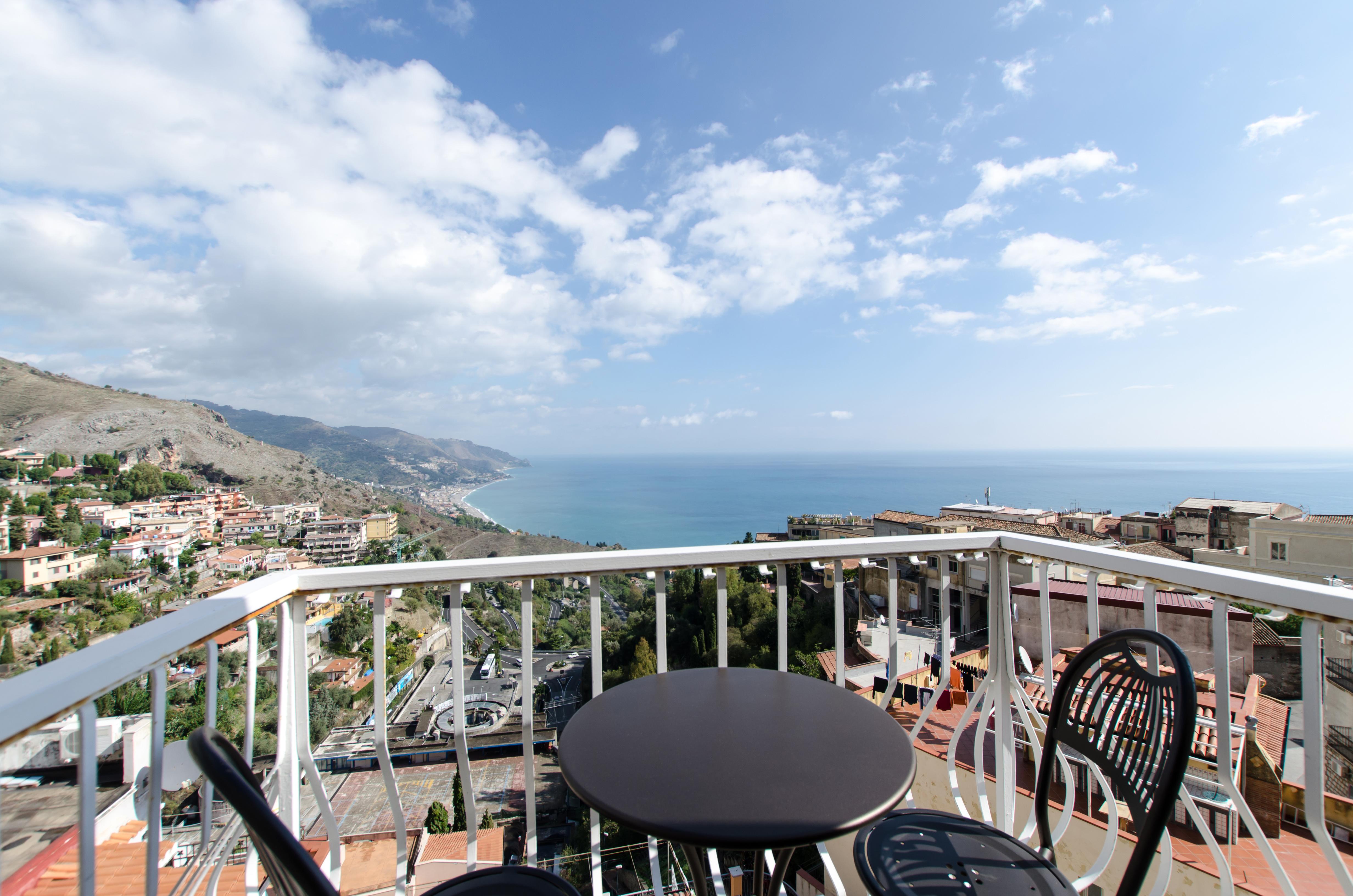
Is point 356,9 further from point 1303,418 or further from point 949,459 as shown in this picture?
point 949,459

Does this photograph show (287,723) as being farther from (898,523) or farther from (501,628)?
(501,628)

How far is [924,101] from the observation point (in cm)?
927

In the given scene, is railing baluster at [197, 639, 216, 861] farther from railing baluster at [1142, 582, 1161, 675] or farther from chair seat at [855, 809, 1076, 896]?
railing baluster at [1142, 582, 1161, 675]

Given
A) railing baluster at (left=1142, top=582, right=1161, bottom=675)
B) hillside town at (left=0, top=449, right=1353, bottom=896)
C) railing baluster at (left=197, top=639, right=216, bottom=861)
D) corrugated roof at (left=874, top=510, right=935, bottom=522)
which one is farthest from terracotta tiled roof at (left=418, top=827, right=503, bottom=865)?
corrugated roof at (left=874, top=510, right=935, bottom=522)

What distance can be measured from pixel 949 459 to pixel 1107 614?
203 metres

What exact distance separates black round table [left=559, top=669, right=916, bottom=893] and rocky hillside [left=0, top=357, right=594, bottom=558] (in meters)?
29.3

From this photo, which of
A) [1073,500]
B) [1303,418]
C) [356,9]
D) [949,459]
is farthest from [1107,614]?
[949,459]

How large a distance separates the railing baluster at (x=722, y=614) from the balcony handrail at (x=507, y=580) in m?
0.05

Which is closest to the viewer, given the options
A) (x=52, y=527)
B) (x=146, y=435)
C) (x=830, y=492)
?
(x=52, y=527)

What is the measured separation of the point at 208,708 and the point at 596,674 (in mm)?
858

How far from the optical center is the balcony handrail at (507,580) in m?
0.65

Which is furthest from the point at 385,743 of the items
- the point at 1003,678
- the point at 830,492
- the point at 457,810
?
the point at 830,492

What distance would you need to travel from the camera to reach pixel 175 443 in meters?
38.2

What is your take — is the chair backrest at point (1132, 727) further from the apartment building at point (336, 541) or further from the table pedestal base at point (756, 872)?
the apartment building at point (336, 541)
